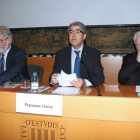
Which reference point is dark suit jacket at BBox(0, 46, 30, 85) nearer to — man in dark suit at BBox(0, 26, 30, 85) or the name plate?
man in dark suit at BBox(0, 26, 30, 85)

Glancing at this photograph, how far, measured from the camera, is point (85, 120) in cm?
127

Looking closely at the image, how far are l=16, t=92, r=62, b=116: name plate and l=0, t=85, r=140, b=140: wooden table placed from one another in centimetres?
6

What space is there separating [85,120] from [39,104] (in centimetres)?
38

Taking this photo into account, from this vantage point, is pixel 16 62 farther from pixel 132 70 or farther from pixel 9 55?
pixel 132 70

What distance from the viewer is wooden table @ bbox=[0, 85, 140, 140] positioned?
1195 millimetres

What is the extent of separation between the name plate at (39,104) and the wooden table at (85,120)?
0.06 meters

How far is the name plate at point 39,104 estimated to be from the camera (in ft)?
4.16

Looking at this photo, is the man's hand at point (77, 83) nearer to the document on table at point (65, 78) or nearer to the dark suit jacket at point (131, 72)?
the document on table at point (65, 78)

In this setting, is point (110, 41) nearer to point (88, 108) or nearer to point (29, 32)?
point (29, 32)

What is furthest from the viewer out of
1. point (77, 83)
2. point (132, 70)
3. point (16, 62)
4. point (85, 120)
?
point (16, 62)

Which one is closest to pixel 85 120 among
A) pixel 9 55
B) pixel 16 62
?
pixel 16 62

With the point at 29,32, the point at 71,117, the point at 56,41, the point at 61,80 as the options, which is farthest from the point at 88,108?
the point at 29,32

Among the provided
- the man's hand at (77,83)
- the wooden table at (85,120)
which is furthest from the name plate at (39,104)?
the man's hand at (77,83)

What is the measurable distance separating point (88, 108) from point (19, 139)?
684 mm
